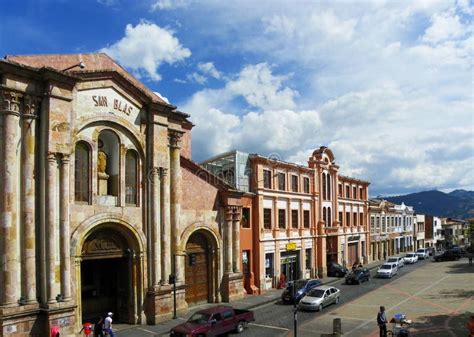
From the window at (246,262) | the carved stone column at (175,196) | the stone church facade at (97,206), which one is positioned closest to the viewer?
the stone church facade at (97,206)

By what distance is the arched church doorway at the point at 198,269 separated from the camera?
103 feet

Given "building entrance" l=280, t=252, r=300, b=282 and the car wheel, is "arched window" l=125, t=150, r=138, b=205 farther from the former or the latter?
"building entrance" l=280, t=252, r=300, b=282

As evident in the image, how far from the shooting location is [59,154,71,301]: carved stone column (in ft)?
73.0

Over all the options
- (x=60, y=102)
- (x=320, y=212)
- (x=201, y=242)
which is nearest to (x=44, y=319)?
(x=60, y=102)

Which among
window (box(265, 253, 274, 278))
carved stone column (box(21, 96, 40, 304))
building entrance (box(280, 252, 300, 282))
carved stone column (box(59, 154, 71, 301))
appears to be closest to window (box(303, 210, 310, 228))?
building entrance (box(280, 252, 300, 282))

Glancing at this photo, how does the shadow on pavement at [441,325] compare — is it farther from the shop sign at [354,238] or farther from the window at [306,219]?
the shop sign at [354,238]

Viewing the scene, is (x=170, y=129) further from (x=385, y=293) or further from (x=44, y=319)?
(x=385, y=293)

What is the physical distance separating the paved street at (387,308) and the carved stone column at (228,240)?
3.06m

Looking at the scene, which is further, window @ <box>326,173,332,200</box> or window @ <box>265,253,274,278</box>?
window @ <box>326,173,332,200</box>

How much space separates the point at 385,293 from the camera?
37.2m

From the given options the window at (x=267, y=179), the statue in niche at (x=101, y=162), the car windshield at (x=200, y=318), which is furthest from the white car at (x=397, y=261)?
the statue in niche at (x=101, y=162)

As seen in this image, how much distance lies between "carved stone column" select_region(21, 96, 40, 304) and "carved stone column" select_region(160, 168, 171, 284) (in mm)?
8133

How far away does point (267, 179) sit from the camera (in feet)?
134

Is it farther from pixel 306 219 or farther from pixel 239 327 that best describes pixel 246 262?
pixel 239 327
